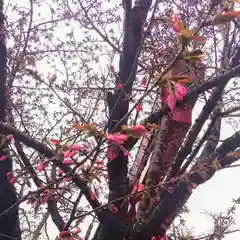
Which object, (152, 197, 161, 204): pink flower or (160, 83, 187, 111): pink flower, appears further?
(152, 197, 161, 204): pink flower

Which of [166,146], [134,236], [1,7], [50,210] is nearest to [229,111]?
[166,146]

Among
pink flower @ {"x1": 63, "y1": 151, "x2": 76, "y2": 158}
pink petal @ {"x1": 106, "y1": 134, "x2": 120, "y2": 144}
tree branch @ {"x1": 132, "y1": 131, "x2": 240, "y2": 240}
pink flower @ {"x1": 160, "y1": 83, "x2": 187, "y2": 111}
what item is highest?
tree branch @ {"x1": 132, "y1": 131, "x2": 240, "y2": 240}

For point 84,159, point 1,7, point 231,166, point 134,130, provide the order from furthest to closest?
point 1,7, point 231,166, point 84,159, point 134,130

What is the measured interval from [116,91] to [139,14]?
2.77 feet

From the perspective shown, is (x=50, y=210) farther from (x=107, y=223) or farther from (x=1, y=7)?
(x=1, y=7)

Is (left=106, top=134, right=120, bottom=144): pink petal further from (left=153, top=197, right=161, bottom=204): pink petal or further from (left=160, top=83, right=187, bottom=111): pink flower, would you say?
(left=153, top=197, right=161, bottom=204): pink petal

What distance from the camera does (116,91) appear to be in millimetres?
3414

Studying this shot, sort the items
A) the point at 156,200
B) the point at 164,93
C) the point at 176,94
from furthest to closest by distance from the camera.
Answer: the point at 156,200 < the point at 164,93 < the point at 176,94

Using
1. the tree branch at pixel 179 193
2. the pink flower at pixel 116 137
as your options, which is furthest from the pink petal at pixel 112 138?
the tree branch at pixel 179 193

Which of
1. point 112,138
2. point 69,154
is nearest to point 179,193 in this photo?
point 69,154

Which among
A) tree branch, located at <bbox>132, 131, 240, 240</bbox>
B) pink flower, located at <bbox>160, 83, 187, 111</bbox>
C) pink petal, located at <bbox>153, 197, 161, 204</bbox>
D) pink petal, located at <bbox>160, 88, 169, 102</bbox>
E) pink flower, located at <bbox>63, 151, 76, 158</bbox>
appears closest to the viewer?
pink flower, located at <bbox>160, 83, 187, 111</bbox>

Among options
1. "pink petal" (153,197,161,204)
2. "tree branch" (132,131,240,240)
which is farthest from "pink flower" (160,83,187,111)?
"pink petal" (153,197,161,204)

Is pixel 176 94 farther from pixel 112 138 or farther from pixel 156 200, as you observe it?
pixel 156 200

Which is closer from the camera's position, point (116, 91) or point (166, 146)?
point (116, 91)
